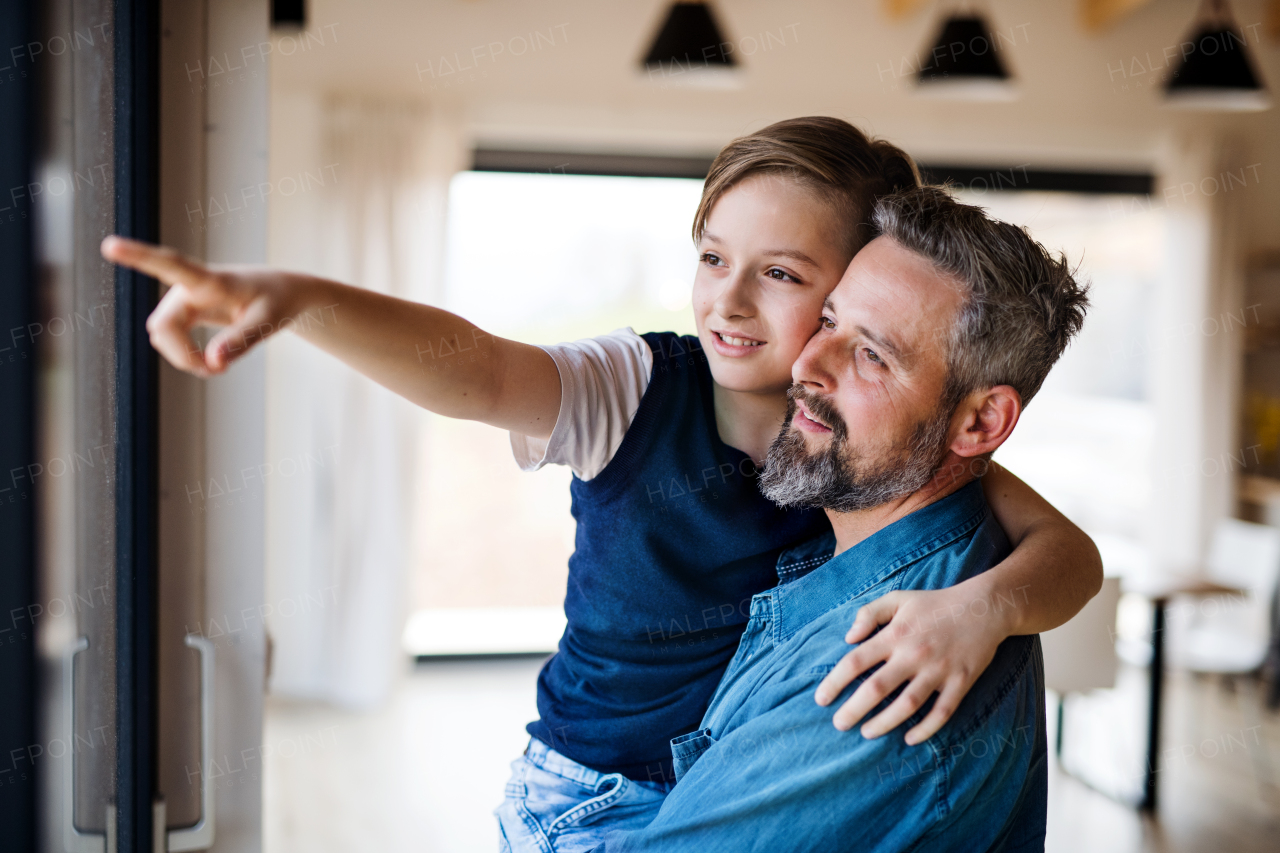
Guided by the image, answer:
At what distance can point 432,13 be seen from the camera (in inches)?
172

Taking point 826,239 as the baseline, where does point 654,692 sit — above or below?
below

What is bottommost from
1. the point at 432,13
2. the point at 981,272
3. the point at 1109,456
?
the point at 1109,456

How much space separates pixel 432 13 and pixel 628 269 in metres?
1.50

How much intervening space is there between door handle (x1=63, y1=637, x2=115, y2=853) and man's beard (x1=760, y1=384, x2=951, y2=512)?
85 centimetres

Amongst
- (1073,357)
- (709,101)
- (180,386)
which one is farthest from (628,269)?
(180,386)

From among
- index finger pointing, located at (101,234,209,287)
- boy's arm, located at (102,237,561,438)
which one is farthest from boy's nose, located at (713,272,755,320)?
index finger pointing, located at (101,234,209,287)

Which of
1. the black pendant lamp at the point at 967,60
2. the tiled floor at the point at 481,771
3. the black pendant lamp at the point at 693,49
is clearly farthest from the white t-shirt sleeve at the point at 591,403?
the black pendant lamp at the point at 967,60

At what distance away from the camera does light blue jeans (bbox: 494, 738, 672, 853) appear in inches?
50.0

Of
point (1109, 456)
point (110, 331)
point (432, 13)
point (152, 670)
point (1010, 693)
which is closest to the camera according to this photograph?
point (1010, 693)

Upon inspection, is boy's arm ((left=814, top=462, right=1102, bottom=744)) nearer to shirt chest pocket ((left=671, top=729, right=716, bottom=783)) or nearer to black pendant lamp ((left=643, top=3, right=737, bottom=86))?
shirt chest pocket ((left=671, top=729, right=716, bottom=783))

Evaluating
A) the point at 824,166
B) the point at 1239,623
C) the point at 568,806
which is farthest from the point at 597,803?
the point at 1239,623

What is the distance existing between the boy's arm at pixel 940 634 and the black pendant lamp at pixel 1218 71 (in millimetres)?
2944

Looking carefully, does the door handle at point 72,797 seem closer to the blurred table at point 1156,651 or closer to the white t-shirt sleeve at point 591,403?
the white t-shirt sleeve at point 591,403

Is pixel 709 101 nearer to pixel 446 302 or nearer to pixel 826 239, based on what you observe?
pixel 446 302
